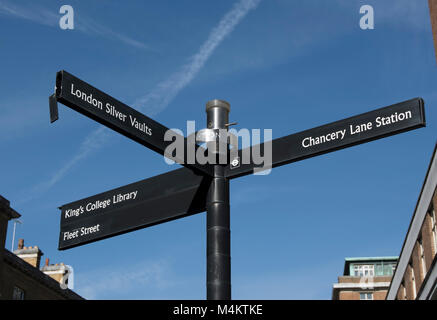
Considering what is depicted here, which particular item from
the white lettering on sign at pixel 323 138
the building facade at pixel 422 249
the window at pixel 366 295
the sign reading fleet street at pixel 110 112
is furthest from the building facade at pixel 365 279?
the sign reading fleet street at pixel 110 112

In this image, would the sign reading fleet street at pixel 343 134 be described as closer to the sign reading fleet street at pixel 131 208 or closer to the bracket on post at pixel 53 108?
the sign reading fleet street at pixel 131 208

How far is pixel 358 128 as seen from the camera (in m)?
5.50

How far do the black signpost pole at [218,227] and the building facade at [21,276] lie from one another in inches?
1497

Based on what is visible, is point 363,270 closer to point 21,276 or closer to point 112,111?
point 21,276

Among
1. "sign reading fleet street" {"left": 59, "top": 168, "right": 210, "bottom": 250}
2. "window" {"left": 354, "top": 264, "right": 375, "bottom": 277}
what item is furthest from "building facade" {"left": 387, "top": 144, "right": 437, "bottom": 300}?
"window" {"left": 354, "top": 264, "right": 375, "bottom": 277}

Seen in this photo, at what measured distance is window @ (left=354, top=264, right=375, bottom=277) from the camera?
83938mm

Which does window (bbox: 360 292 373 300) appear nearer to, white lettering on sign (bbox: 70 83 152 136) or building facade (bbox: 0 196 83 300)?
building facade (bbox: 0 196 83 300)

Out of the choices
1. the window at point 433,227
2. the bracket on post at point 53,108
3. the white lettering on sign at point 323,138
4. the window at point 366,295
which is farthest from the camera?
the window at point 366,295

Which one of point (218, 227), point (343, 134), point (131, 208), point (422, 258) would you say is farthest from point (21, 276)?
point (343, 134)

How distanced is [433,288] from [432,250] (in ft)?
7.24

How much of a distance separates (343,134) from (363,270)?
81705 millimetres

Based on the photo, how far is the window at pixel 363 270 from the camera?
83938 millimetres

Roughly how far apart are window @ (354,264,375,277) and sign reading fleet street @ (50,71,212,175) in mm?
81622
